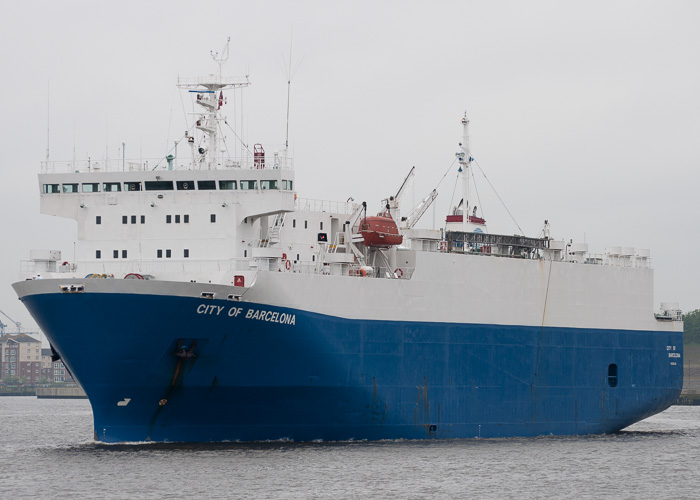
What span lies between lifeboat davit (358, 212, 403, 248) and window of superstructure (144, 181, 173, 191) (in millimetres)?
5955

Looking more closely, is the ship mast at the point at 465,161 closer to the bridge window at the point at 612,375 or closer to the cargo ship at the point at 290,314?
the cargo ship at the point at 290,314

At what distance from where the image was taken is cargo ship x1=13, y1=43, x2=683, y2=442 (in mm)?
30969

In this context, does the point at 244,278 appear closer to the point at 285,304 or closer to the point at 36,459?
the point at 285,304

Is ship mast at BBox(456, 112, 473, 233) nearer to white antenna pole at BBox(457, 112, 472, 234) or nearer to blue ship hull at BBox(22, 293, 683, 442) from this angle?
white antenna pole at BBox(457, 112, 472, 234)

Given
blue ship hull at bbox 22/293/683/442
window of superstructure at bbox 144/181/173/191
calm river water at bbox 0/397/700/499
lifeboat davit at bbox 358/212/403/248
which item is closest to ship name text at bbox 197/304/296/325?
blue ship hull at bbox 22/293/683/442

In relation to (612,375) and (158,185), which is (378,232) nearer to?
(158,185)

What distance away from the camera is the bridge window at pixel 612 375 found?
43000 mm

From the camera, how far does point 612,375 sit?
43.2 meters

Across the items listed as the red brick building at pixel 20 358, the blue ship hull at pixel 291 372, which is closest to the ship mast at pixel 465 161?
the blue ship hull at pixel 291 372

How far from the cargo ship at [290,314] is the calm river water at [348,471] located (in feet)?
3.89

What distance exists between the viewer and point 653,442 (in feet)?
138

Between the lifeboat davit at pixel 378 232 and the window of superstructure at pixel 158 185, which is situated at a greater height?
the window of superstructure at pixel 158 185

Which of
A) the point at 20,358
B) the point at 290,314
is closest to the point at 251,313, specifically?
the point at 290,314

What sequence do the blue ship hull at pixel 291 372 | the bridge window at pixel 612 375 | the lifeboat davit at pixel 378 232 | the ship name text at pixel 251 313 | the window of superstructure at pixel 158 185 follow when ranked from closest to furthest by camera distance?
the blue ship hull at pixel 291 372
the ship name text at pixel 251 313
the window of superstructure at pixel 158 185
the lifeboat davit at pixel 378 232
the bridge window at pixel 612 375
